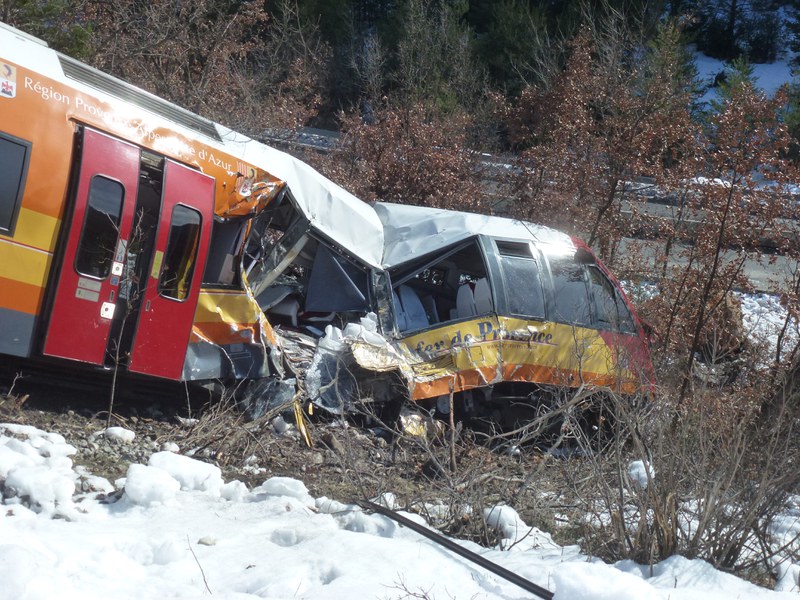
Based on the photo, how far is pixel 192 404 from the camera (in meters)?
7.55

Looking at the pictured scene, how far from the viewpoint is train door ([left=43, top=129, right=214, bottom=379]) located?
20.4 feet

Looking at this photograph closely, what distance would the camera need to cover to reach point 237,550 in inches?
184

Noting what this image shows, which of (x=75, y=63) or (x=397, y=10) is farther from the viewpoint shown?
(x=397, y=10)

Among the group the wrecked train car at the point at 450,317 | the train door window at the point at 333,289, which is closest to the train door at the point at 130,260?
the wrecked train car at the point at 450,317

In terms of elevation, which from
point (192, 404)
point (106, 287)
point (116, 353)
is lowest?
point (192, 404)

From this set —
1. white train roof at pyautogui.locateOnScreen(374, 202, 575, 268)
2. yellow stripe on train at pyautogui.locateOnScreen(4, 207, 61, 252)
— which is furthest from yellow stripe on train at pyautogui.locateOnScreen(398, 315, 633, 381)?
yellow stripe on train at pyautogui.locateOnScreen(4, 207, 61, 252)

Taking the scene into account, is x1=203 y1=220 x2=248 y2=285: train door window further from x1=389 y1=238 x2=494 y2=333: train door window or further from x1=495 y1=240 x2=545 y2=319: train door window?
x1=495 y1=240 x2=545 y2=319: train door window

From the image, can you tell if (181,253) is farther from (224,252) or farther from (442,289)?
(442,289)

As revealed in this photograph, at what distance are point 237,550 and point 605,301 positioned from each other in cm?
549

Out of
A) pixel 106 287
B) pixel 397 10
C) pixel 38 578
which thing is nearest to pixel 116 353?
pixel 106 287

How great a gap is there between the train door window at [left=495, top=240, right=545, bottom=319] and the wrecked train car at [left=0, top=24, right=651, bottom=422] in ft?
0.07

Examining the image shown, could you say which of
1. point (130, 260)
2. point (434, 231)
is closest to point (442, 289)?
point (434, 231)

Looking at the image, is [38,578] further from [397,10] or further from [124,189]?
[397,10]

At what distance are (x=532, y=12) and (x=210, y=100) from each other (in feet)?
56.4
